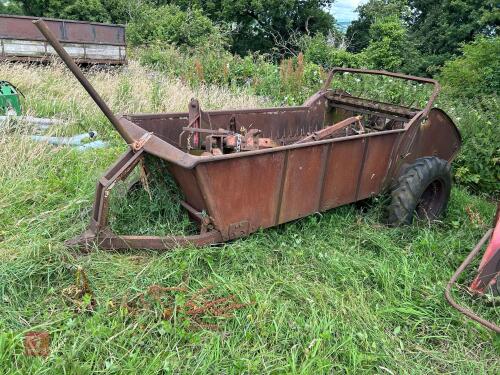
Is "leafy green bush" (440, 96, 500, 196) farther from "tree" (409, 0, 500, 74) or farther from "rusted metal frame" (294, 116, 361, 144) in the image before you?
"tree" (409, 0, 500, 74)

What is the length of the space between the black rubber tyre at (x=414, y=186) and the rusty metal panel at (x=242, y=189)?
1.38 meters

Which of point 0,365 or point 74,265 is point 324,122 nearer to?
point 74,265

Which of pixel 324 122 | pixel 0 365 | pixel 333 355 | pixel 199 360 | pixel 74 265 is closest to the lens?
pixel 0 365

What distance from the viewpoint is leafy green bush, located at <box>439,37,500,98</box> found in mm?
8836

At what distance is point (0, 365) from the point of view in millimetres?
2391

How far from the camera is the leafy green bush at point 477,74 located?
348 inches

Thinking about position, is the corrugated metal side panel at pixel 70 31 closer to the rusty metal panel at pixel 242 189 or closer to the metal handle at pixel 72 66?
the metal handle at pixel 72 66

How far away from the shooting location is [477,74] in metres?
9.20

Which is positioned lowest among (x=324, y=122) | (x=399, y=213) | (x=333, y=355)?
(x=333, y=355)

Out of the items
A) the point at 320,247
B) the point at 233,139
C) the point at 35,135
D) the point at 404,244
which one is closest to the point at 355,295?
the point at 320,247

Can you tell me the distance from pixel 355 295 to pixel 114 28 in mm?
11356

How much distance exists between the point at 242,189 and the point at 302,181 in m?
0.59

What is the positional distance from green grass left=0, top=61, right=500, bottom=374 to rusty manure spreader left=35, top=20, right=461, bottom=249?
226 millimetres

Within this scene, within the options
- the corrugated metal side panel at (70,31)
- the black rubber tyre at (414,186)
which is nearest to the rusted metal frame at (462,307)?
the black rubber tyre at (414,186)
